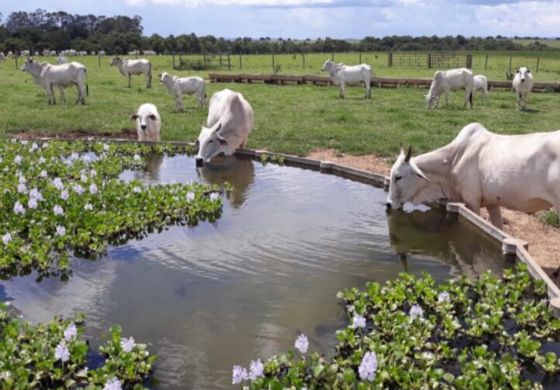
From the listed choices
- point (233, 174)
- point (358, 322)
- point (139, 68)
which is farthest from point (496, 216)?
point (139, 68)

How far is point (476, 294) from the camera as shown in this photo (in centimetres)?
662

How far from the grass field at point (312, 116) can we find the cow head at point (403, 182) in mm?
4714

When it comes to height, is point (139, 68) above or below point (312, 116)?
above

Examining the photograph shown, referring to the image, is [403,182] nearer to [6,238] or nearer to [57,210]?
[57,210]

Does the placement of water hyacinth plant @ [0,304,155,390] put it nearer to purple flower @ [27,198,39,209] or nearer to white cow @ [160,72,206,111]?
purple flower @ [27,198,39,209]

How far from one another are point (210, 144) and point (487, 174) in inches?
246

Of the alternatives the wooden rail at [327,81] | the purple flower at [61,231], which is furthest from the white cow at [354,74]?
the purple flower at [61,231]

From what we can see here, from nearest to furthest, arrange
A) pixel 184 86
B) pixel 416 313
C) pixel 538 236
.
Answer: pixel 416 313 < pixel 538 236 < pixel 184 86

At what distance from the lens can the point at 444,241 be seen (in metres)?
8.47

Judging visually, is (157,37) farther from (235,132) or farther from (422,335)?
(422,335)

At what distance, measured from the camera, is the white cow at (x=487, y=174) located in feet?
25.3

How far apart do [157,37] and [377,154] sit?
2603 inches

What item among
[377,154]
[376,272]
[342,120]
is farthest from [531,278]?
[342,120]

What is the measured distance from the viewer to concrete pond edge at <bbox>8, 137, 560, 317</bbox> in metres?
6.81
